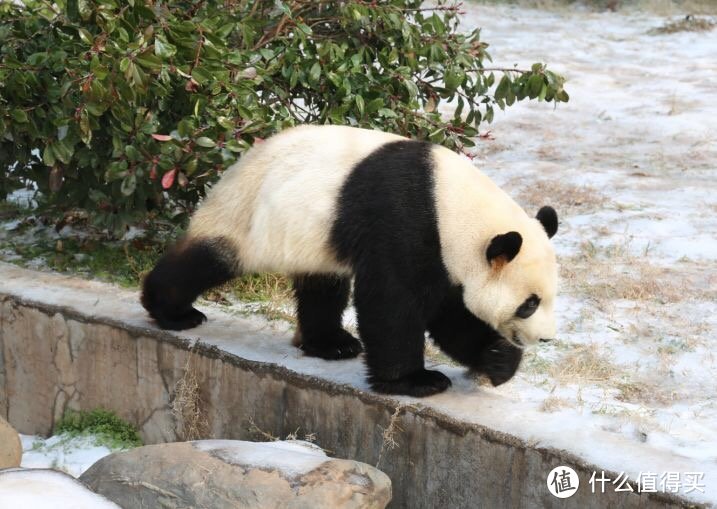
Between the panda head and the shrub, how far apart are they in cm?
171

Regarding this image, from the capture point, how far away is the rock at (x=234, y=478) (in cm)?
380

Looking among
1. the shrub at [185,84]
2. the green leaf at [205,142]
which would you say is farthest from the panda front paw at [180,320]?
the green leaf at [205,142]

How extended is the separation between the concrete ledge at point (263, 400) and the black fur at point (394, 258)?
17cm

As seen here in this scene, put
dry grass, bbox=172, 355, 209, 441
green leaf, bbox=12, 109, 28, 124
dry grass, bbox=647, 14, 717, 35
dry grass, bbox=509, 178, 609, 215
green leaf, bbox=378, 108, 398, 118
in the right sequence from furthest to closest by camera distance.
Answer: dry grass, bbox=647, 14, 717, 35 < dry grass, bbox=509, 178, 609, 215 < green leaf, bbox=378, 108, 398, 118 < green leaf, bbox=12, 109, 28, 124 < dry grass, bbox=172, 355, 209, 441

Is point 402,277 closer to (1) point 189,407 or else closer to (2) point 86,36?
Result: (1) point 189,407

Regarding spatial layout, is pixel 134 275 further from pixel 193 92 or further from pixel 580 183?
pixel 580 183

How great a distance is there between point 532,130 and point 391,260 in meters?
5.92

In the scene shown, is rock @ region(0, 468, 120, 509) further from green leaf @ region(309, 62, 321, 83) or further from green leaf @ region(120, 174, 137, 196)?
green leaf @ region(309, 62, 321, 83)

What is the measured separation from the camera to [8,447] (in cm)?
458

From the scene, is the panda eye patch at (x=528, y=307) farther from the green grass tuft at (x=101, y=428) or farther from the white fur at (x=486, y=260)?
the green grass tuft at (x=101, y=428)

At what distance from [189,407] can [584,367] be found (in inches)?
76.9

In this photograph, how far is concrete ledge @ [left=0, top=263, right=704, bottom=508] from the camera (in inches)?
152

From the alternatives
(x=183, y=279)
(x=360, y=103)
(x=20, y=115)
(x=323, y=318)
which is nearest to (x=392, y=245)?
(x=323, y=318)

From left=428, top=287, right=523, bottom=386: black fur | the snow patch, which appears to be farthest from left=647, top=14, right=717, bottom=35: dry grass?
the snow patch
